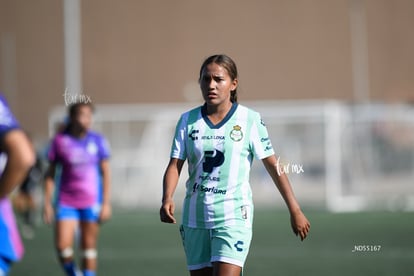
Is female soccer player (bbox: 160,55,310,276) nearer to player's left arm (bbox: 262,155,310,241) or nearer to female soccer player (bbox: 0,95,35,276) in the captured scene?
player's left arm (bbox: 262,155,310,241)

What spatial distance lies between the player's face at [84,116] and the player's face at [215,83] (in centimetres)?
A: 332

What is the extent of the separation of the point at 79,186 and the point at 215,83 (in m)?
3.90

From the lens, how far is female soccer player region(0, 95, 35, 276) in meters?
3.59

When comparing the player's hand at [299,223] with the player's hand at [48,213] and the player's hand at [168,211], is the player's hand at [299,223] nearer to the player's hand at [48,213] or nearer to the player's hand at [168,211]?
the player's hand at [168,211]

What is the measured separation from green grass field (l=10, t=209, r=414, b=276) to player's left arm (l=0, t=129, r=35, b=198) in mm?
7094

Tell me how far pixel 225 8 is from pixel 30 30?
20.3 feet

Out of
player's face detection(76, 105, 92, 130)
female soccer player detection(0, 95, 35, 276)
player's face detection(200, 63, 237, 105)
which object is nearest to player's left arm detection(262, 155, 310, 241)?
player's face detection(200, 63, 237, 105)

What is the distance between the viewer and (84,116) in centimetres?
898

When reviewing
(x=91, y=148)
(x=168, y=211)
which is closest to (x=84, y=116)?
(x=91, y=148)

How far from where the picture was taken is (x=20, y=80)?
3909cm

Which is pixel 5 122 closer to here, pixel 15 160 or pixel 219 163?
pixel 15 160

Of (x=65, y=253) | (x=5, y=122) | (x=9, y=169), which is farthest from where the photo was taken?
(x=65, y=253)

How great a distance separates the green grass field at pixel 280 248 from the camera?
1105 cm

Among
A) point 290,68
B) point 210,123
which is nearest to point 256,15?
point 290,68
